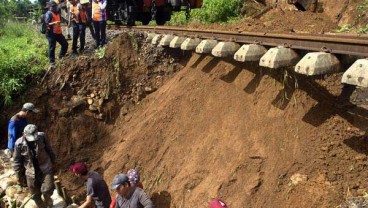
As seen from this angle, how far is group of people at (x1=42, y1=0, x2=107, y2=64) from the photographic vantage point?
28.4 feet

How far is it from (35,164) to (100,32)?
4.67 meters

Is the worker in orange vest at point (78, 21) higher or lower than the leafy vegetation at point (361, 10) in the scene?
lower

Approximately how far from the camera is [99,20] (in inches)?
365

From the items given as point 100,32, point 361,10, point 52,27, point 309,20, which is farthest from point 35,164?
point 361,10

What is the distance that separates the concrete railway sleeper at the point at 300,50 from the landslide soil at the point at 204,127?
0.46 m

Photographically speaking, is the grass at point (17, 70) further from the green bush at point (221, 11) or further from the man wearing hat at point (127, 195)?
the green bush at point (221, 11)

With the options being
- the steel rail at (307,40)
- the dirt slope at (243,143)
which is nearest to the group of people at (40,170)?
the dirt slope at (243,143)

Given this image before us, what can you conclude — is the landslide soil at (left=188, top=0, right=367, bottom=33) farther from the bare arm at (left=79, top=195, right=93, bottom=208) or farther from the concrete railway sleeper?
the bare arm at (left=79, top=195, right=93, bottom=208)

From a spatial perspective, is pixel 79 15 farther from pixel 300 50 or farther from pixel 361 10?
pixel 361 10

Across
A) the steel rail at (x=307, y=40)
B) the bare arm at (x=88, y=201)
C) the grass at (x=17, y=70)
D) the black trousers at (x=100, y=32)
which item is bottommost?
the bare arm at (x=88, y=201)

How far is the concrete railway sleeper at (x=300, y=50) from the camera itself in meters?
3.72

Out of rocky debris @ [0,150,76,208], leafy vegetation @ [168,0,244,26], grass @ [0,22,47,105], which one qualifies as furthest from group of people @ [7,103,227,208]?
leafy vegetation @ [168,0,244,26]

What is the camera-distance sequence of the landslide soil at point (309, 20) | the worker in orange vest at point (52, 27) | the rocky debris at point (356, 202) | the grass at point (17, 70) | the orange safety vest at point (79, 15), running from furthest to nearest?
the landslide soil at point (309, 20) → the orange safety vest at point (79, 15) → the worker in orange vest at point (52, 27) → the grass at point (17, 70) → the rocky debris at point (356, 202)

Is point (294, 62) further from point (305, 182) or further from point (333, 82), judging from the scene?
point (305, 182)
